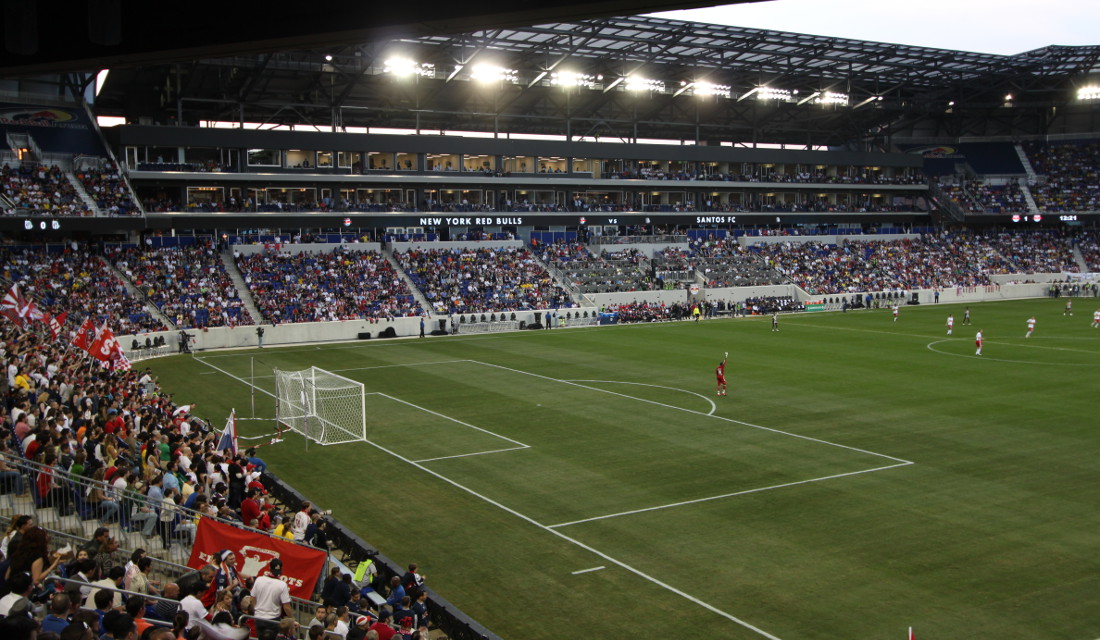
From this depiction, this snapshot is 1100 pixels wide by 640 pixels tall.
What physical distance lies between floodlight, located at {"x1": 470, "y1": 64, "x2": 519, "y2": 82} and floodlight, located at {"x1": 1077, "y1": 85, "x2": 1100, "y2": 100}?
62.4 meters

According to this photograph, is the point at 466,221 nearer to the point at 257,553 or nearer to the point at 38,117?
the point at 38,117

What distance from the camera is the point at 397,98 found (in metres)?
76.2

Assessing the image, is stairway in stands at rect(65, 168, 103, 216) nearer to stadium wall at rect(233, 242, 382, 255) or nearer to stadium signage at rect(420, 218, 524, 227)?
stadium wall at rect(233, 242, 382, 255)

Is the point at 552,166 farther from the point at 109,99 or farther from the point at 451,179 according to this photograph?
the point at 109,99

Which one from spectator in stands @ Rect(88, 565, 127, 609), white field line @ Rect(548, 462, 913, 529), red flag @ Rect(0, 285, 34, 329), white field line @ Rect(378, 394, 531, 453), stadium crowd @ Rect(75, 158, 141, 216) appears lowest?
white field line @ Rect(548, 462, 913, 529)

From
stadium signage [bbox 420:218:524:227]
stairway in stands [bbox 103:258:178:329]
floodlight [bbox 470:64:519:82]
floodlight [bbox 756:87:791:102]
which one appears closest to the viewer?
stairway in stands [bbox 103:258:178:329]

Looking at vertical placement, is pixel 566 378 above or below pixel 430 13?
below

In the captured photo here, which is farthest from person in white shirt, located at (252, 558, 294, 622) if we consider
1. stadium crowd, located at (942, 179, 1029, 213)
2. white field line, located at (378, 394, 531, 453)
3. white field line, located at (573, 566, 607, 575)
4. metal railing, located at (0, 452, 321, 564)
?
stadium crowd, located at (942, 179, 1029, 213)

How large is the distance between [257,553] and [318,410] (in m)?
19.6

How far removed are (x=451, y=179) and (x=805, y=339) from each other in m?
35.6

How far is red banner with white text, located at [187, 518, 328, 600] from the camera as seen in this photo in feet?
43.8

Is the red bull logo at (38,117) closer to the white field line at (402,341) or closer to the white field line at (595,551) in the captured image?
the white field line at (402,341)

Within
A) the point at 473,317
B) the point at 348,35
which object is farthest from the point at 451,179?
the point at 348,35

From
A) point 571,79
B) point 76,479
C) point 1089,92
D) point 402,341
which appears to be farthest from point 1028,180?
point 76,479
